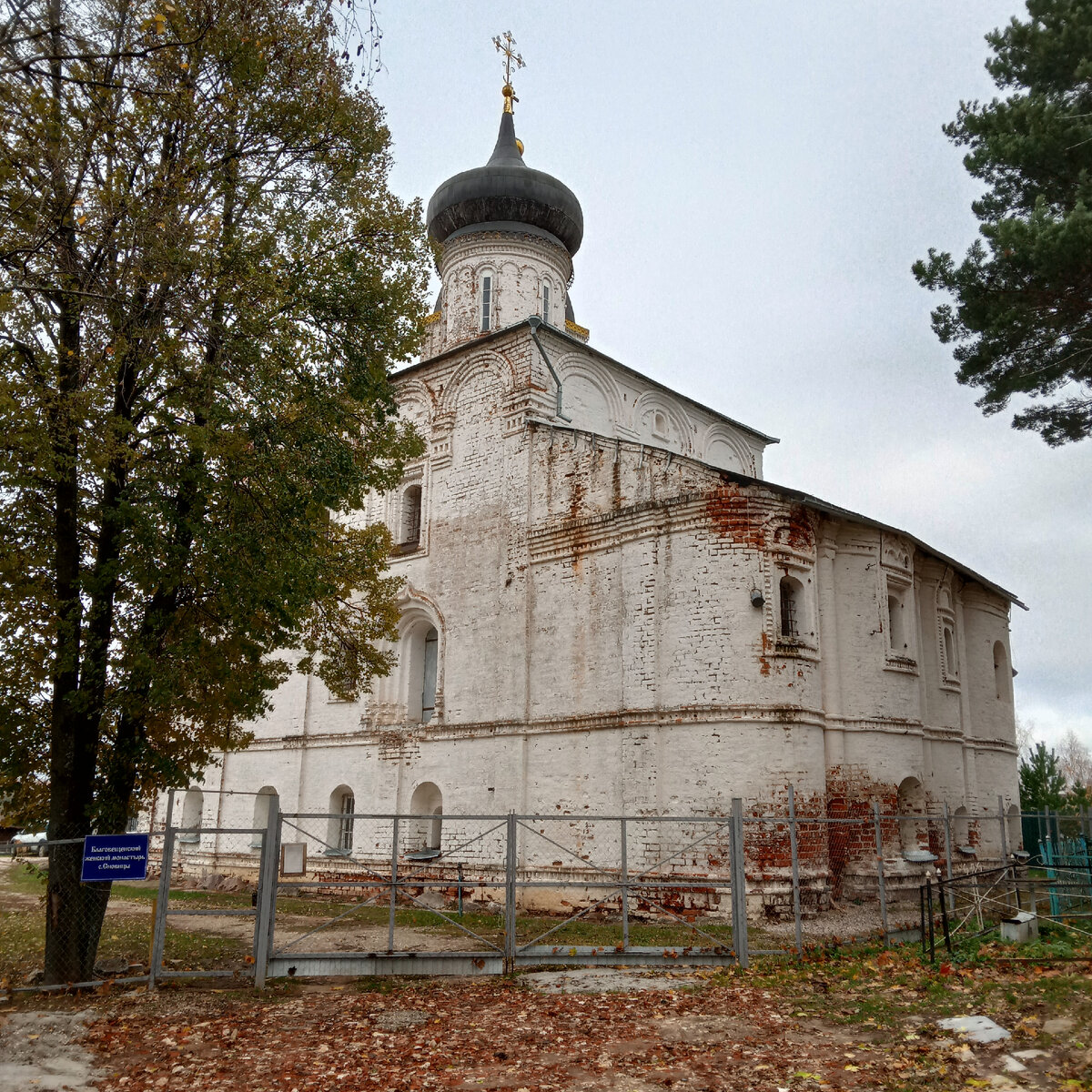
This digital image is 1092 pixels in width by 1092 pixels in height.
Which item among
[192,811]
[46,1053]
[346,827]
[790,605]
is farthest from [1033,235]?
[192,811]

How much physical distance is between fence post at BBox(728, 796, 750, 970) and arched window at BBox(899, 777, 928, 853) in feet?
21.4

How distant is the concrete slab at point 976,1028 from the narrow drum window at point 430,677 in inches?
520

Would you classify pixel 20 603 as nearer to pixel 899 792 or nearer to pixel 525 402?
pixel 525 402

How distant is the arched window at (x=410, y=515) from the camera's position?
822 inches

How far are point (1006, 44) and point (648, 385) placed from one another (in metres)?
10.6

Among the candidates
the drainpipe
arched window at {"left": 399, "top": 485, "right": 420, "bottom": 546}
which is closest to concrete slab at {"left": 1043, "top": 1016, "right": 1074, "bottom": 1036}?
the drainpipe

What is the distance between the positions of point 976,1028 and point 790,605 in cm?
855

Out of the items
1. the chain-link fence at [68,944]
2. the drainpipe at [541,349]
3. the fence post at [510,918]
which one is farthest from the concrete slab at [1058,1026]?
the drainpipe at [541,349]

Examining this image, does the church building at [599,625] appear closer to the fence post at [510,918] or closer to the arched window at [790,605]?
the arched window at [790,605]

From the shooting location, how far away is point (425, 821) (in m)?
19.2

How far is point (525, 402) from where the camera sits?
1855cm

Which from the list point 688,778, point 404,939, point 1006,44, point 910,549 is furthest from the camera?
point 910,549

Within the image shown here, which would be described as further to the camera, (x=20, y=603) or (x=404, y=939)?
(x=404, y=939)

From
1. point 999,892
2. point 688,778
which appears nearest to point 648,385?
point 688,778
